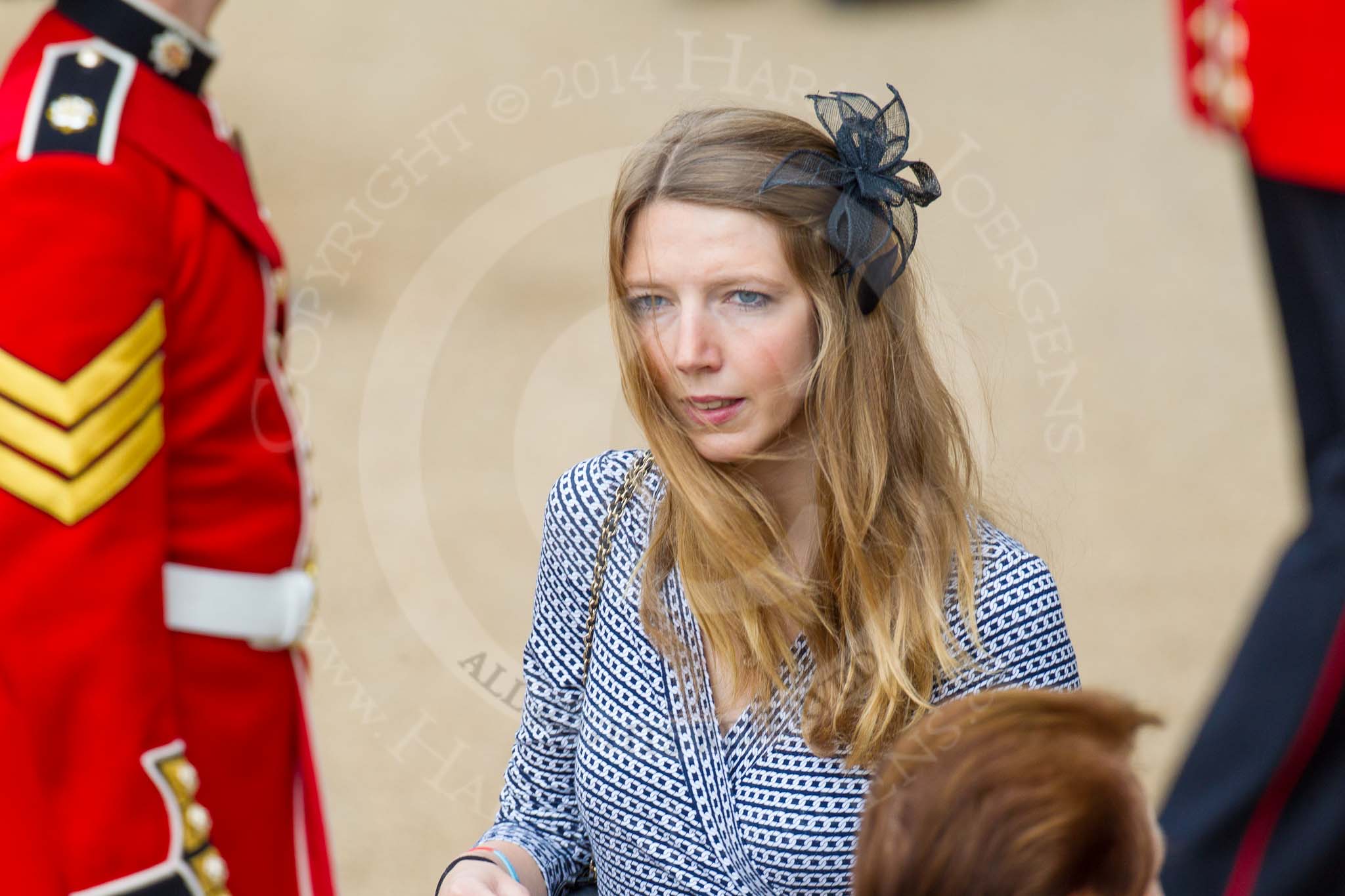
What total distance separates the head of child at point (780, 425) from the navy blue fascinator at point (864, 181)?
0.02 meters

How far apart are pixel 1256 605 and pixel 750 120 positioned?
67 cm

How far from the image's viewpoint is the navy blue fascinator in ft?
5.00

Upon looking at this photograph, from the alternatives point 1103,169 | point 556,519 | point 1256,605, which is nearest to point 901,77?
point 1103,169

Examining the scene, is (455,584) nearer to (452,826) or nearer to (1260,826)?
(452,826)

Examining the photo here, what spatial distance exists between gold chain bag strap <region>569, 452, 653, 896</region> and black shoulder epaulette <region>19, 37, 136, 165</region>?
64cm

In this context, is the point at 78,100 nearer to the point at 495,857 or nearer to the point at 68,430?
the point at 68,430

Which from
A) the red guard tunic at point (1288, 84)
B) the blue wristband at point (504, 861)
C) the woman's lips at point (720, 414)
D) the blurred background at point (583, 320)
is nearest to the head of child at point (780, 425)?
the woman's lips at point (720, 414)

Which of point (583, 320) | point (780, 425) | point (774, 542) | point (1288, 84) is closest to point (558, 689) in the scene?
point (774, 542)

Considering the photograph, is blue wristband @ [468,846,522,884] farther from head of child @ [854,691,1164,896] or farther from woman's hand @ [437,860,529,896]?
head of child @ [854,691,1164,896]

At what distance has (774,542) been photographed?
167 cm

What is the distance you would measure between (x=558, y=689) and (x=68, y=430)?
2.01 feet

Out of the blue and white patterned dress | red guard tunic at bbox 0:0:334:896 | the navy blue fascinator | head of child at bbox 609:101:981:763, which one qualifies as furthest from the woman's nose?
red guard tunic at bbox 0:0:334:896

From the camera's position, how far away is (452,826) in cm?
334

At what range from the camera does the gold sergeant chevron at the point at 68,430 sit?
139 cm
